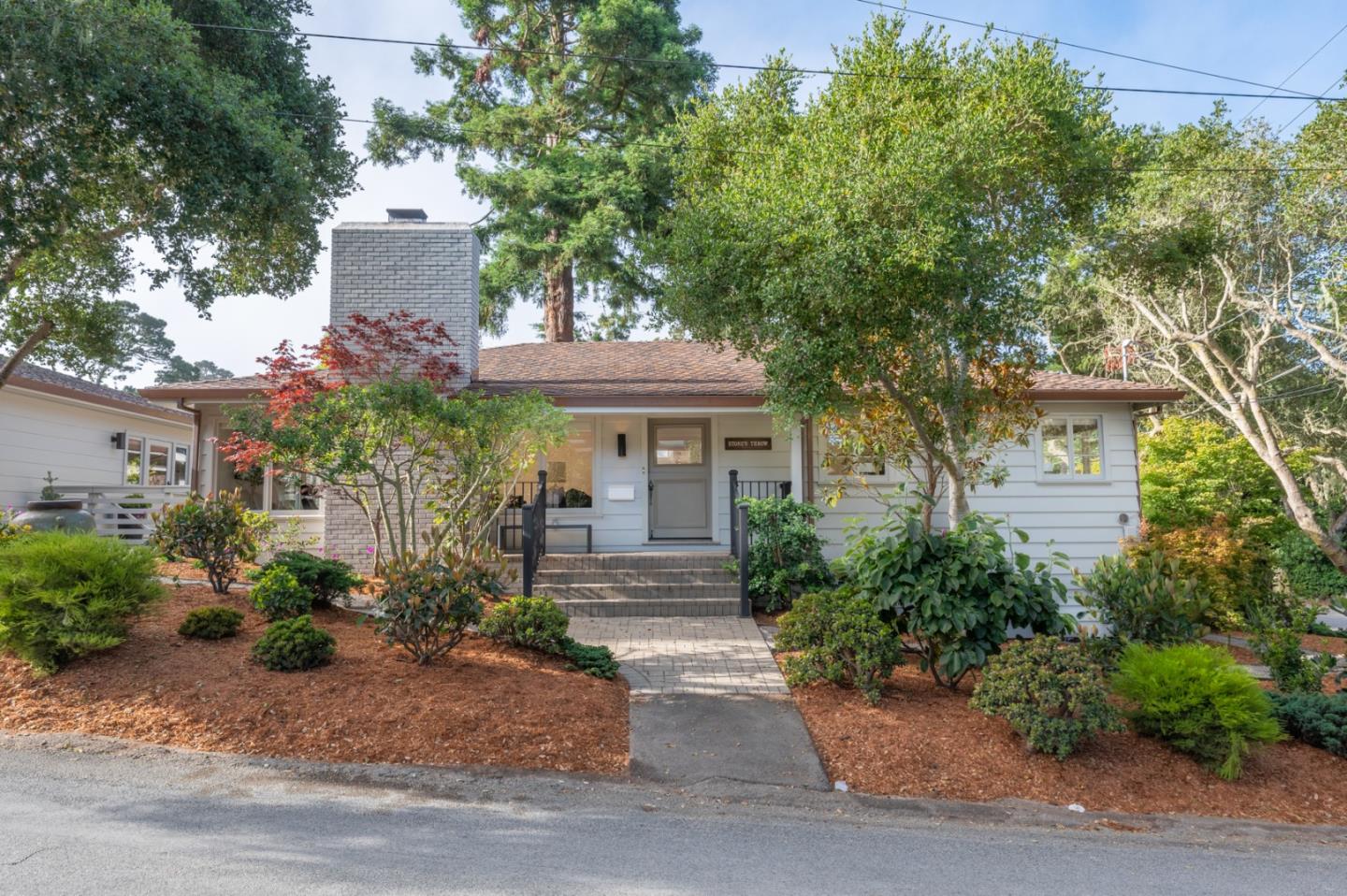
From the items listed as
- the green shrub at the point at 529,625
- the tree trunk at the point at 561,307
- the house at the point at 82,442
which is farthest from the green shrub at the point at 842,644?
the tree trunk at the point at 561,307

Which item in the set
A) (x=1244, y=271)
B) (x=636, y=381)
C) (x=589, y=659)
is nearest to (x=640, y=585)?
(x=589, y=659)

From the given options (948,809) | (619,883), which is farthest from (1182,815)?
(619,883)

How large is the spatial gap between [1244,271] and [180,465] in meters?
24.7

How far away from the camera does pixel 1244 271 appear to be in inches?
641

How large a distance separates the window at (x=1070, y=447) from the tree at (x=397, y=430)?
7.35 meters

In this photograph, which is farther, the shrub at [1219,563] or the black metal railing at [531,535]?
the shrub at [1219,563]

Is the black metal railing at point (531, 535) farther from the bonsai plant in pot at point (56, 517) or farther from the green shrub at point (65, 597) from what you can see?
the bonsai plant in pot at point (56, 517)

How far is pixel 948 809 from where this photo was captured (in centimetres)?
421

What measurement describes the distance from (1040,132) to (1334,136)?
9503 millimetres

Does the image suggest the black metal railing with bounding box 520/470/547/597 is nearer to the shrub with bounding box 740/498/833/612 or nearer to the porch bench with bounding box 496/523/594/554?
the porch bench with bounding box 496/523/594/554

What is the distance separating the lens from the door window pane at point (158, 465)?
16438mm

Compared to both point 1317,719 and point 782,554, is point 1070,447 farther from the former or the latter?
point 1317,719

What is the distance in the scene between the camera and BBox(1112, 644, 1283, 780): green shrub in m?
4.62

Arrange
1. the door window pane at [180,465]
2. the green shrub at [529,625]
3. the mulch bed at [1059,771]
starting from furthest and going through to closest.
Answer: the door window pane at [180,465] < the green shrub at [529,625] < the mulch bed at [1059,771]
